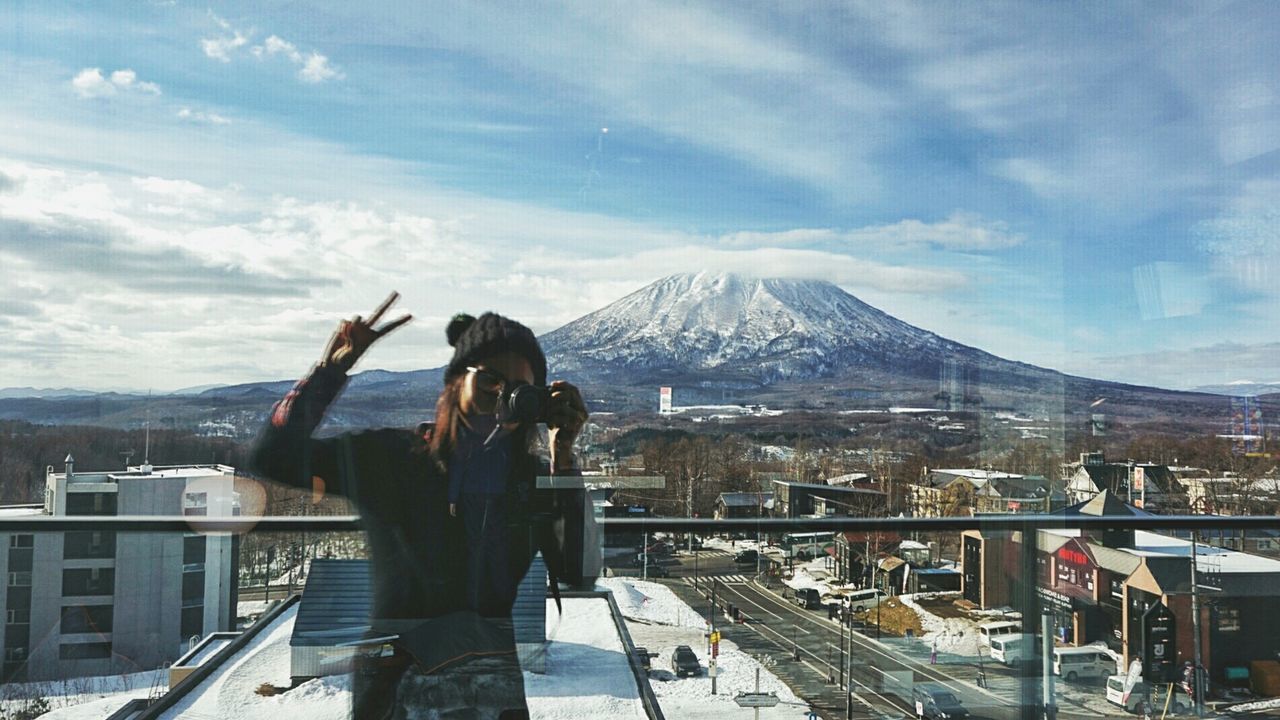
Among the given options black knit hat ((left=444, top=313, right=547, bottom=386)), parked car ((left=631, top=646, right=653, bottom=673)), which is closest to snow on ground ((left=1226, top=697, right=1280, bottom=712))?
parked car ((left=631, top=646, right=653, bottom=673))

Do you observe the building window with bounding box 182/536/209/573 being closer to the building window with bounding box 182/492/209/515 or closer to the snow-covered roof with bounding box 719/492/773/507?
the building window with bounding box 182/492/209/515

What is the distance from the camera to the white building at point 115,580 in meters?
1.89

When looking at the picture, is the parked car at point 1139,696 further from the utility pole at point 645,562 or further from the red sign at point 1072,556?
the utility pole at point 645,562

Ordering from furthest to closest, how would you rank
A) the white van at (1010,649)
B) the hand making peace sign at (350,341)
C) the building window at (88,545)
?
the white van at (1010,649) → the building window at (88,545) → the hand making peace sign at (350,341)

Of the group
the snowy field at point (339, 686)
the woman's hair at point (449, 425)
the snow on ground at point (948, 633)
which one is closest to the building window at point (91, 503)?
the snowy field at point (339, 686)

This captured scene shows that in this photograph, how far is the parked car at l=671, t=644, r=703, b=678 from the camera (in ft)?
6.81

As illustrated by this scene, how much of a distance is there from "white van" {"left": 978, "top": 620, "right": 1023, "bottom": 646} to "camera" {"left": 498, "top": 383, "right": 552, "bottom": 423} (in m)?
1.38

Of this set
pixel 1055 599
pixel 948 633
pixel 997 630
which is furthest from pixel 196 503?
pixel 1055 599

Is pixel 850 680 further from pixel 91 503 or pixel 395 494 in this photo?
pixel 91 503

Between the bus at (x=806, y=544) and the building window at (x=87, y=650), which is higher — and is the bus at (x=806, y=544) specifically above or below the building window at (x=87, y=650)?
above

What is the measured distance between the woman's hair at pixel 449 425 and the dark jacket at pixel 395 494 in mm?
21

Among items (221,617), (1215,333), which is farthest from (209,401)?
(1215,333)

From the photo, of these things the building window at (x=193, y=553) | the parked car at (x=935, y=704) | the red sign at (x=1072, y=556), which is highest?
the building window at (x=193, y=553)

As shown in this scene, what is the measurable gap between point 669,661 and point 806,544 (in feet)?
1.48
